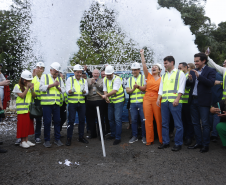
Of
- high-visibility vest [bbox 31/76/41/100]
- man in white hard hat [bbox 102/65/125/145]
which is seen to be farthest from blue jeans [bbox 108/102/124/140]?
high-visibility vest [bbox 31/76/41/100]

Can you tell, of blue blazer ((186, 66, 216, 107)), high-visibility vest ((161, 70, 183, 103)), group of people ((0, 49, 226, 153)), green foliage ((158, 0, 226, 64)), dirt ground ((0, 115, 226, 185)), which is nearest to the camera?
dirt ground ((0, 115, 226, 185))

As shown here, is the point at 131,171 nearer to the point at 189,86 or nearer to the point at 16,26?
the point at 189,86

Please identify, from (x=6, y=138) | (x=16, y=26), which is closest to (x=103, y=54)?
(x=16, y=26)

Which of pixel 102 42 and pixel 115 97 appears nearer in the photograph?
pixel 115 97

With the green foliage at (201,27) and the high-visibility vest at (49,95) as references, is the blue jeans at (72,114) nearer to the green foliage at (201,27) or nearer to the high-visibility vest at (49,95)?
the high-visibility vest at (49,95)

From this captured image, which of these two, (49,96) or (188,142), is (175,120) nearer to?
(188,142)

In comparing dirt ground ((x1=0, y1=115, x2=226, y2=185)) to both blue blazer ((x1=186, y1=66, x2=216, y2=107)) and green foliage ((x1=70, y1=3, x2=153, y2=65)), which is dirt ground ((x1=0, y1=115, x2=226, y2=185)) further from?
green foliage ((x1=70, y1=3, x2=153, y2=65))

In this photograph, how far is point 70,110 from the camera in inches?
237

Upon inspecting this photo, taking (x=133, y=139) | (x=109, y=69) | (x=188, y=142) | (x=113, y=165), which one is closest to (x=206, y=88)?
(x=188, y=142)

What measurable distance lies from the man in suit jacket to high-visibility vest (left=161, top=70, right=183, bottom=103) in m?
0.35

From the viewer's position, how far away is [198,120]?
528cm

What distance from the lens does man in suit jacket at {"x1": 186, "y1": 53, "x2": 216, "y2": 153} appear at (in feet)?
16.2

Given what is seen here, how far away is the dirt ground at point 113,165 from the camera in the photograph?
370cm

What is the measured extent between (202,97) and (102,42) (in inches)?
823
